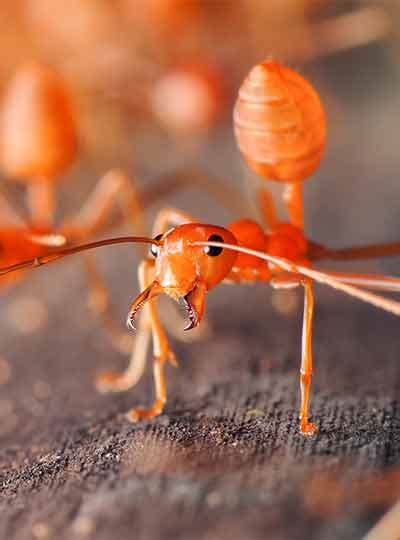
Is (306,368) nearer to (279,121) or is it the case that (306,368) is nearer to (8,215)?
(279,121)

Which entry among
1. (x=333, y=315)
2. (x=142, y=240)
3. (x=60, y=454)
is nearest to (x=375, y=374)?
(x=333, y=315)

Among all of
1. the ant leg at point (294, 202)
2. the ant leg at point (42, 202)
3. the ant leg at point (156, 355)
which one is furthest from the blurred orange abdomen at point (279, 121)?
the ant leg at point (42, 202)

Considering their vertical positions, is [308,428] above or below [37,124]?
below

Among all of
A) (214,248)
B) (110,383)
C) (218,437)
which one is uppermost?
(214,248)

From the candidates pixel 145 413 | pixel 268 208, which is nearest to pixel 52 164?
pixel 268 208

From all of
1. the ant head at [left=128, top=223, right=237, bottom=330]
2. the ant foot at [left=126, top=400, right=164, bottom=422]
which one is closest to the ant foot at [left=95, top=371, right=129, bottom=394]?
the ant foot at [left=126, top=400, right=164, bottom=422]

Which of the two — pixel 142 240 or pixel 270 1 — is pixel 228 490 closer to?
pixel 142 240
